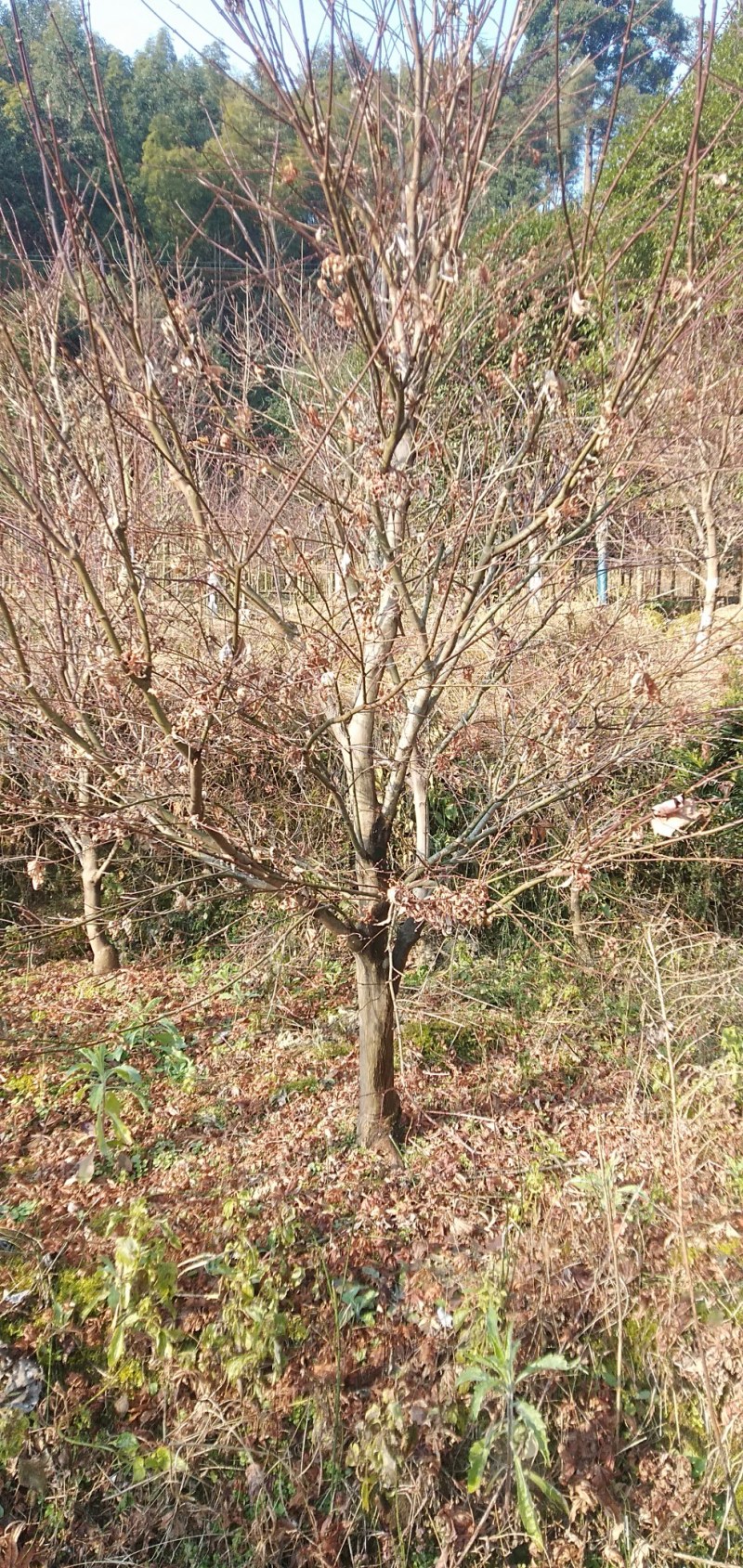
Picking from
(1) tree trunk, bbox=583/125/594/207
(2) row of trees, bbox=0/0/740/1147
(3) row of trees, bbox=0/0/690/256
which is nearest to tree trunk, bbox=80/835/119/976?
(2) row of trees, bbox=0/0/740/1147

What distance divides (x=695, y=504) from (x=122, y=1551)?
8.99m

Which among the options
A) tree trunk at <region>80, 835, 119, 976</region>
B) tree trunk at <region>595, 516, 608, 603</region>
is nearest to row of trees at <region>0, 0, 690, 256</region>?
tree trunk at <region>595, 516, 608, 603</region>

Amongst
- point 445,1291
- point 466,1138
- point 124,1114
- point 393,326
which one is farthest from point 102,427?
Answer: point 445,1291

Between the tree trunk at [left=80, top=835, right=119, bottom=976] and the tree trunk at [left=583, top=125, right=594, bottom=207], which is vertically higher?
the tree trunk at [left=583, top=125, right=594, bottom=207]

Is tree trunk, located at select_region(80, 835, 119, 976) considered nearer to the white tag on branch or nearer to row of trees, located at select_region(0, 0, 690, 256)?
row of trees, located at select_region(0, 0, 690, 256)

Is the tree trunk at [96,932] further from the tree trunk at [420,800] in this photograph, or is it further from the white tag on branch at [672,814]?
the white tag on branch at [672,814]

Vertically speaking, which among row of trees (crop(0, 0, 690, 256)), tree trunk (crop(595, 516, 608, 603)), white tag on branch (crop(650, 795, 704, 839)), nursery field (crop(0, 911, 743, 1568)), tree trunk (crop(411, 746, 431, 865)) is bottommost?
nursery field (crop(0, 911, 743, 1568))

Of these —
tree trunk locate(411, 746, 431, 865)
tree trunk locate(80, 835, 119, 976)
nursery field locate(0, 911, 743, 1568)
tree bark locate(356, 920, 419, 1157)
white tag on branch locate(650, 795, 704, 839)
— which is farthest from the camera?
tree trunk locate(80, 835, 119, 976)

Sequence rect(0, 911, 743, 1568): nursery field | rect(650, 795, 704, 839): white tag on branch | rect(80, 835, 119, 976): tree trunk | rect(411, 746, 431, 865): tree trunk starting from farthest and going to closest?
1. rect(80, 835, 119, 976): tree trunk
2. rect(411, 746, 431, 865): tree trunk
3. rect(650, 795, 704, 839): white tag on branch
4. rect(0, 911, 743, 1568): nursery field

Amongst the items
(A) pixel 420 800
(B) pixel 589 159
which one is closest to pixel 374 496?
(B) pixel 589 159

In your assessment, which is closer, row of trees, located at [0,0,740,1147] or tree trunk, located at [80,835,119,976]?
row of trees, located at [0,0,740,1147]

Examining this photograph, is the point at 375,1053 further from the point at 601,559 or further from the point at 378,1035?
the point at 601,559

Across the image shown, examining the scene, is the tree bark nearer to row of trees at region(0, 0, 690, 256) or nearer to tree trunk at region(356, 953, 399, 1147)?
tree trunk at region(356, 953, 399, 1147)

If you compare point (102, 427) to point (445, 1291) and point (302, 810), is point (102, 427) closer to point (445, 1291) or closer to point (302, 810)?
point (302, 810)
